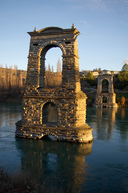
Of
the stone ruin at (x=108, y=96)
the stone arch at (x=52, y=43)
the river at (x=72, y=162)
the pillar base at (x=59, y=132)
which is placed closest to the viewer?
the river at (x=72, y=162)

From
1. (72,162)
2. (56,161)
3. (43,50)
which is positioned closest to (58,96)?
(43,50)

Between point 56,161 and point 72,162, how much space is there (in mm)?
1118

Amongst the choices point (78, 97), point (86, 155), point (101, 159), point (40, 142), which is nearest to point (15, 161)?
point (40, 142)

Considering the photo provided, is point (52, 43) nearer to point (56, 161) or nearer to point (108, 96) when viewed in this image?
point (56, 161)

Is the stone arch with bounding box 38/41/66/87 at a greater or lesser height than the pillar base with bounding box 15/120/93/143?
greater

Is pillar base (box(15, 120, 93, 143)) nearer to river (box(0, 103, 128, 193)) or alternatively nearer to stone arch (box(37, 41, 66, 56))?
river (box(0, 103, 128, 193))

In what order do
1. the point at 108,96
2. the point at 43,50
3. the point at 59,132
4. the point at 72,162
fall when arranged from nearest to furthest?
the point at 72,162, the point at 59,132, the point at 43,50, the point at 108,96

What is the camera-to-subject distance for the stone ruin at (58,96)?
16219mm

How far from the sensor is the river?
32.5 feet

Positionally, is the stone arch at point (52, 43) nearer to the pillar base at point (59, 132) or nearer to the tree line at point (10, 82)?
the pillar base at point (59, 132)

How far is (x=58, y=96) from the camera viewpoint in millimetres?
16547

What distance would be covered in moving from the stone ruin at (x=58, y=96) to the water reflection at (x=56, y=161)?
0.91 m

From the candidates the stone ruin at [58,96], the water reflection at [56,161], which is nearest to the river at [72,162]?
the water reflection at [56,161]

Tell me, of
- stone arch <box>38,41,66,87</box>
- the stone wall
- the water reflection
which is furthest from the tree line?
the water reflection
